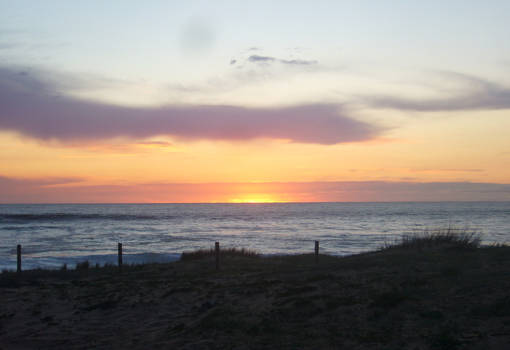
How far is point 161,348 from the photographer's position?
8.37 metres

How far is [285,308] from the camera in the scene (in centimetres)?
1003

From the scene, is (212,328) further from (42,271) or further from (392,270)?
(42,271)

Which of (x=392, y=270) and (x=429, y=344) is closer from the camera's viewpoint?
(x=429, y=344)

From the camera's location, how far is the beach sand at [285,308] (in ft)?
25.7

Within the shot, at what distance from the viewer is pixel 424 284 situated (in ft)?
34.2

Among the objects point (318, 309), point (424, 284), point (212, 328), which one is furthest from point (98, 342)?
point (424, 284)

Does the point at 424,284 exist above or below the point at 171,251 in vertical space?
above

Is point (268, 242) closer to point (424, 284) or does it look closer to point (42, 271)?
point (42, 271)

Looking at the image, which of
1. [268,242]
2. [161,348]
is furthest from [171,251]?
[161,348]

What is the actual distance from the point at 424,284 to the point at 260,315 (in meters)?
3.81

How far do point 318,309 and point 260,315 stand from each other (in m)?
1.23

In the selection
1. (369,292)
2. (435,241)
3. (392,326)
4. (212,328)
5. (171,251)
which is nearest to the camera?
(392,326)

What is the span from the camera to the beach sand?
7.84 metres

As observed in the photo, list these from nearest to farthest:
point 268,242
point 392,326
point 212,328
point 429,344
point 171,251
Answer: point 429,344
point 392,326
point 212,328
point 171,251
point 268,242
